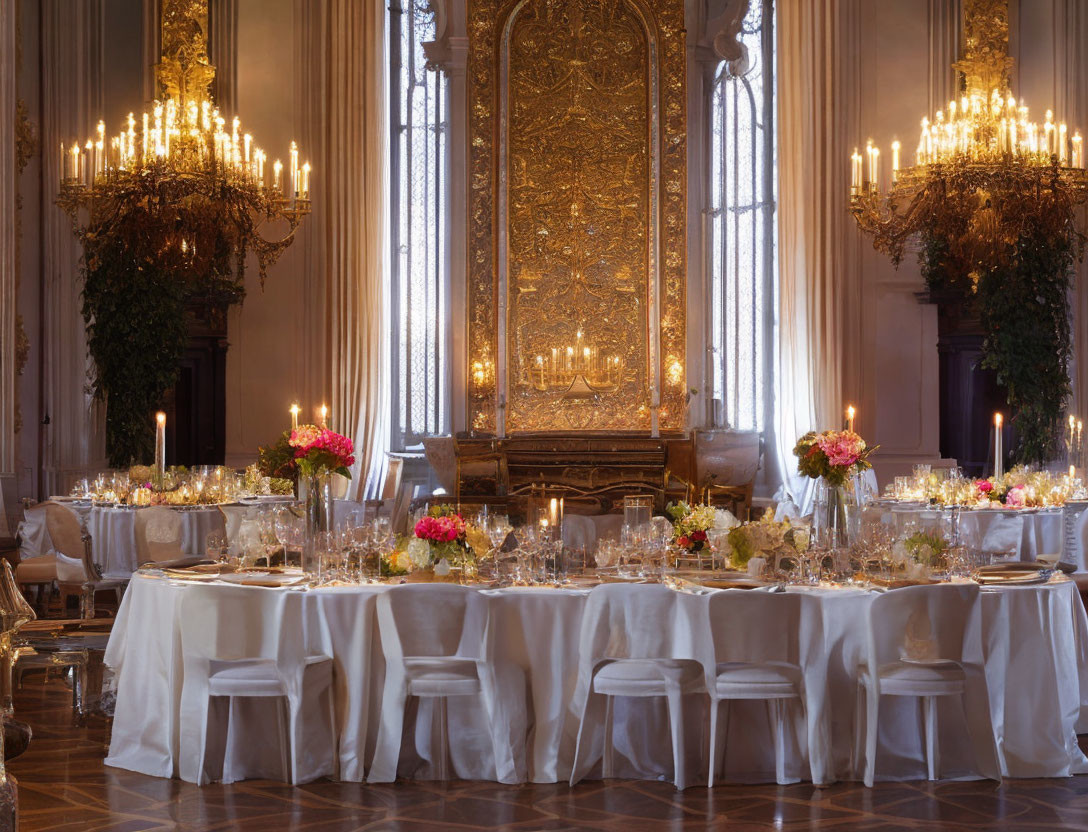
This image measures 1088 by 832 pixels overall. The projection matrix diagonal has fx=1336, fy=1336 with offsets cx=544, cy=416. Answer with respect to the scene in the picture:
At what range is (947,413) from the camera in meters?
13.5

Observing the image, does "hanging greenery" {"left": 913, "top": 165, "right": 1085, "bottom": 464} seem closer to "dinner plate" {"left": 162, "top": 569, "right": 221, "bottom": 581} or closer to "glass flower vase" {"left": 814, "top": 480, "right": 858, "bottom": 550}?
"glass flower vase" {"left": 814, "top": 480, "right": 858, "bottom": 550}

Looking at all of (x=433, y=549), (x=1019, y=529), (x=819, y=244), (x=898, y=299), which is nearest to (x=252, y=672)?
(x=433, y=549)

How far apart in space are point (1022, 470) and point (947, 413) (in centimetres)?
424

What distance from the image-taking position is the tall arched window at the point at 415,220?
14.0m

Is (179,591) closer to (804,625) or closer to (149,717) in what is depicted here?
(149,717)

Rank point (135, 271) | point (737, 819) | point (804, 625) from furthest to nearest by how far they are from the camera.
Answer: point (135, 271) < point (804, 625) < point (737, 819)

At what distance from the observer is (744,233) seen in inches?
538

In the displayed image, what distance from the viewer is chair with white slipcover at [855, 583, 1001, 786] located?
5.05m

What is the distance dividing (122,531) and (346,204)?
4.98 m

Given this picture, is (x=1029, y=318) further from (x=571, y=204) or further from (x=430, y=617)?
(x=430, y=617)

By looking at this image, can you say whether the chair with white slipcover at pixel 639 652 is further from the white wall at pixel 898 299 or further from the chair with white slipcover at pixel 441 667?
the white wall at pixel 898 299

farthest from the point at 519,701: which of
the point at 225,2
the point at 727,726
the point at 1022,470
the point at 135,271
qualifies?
the point at 225,2

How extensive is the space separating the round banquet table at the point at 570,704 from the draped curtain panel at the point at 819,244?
6633mm

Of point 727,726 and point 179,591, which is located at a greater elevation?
point 179,591
